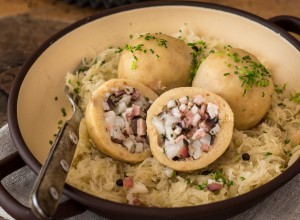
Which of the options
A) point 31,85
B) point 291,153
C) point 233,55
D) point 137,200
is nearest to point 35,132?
point 31,85

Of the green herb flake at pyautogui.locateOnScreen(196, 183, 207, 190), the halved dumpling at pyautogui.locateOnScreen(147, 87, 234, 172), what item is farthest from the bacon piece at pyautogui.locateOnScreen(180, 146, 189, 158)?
the green herb flake at pyautogui.locateOnScreen(196, 183, 207, 190)

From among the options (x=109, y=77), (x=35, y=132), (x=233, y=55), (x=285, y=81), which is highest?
(x=233, y=55)

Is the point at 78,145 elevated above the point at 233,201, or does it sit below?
below

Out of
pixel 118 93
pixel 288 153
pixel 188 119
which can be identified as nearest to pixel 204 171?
pixel 188 119

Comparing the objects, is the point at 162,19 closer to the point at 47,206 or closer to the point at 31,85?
the point at 31,85

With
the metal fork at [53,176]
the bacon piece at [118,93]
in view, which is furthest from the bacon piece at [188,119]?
the metal fork at [53,176]
